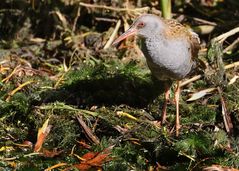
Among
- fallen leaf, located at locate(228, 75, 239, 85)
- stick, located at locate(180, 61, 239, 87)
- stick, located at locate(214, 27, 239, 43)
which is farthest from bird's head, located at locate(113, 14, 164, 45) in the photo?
stick, located at locate(214, 27, 239, 43)

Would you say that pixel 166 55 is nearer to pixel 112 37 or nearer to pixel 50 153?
pixel 50 153

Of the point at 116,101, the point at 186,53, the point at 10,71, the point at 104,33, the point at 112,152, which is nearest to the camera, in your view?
the point at 112,152

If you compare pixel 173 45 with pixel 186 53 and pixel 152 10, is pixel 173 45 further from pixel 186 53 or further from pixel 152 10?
pixel 152 10

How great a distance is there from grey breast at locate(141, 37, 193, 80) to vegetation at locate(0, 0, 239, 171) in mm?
471

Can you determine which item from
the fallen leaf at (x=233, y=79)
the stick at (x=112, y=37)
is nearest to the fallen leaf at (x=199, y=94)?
the fallen leaf at (x=233, y=79)

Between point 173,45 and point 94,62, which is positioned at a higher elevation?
point 173,45

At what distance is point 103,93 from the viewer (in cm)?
506

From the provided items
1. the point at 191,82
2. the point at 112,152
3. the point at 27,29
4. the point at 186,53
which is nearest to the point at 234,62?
the point at 191,82

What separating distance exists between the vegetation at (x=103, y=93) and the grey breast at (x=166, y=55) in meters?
0.47

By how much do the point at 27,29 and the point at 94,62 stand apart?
114 cm

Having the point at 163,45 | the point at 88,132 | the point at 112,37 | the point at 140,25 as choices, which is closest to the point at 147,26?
the point at 140,25

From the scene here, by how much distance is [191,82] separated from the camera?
5332mm

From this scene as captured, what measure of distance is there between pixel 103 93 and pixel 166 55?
85 cm

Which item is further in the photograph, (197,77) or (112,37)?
(112,37)
